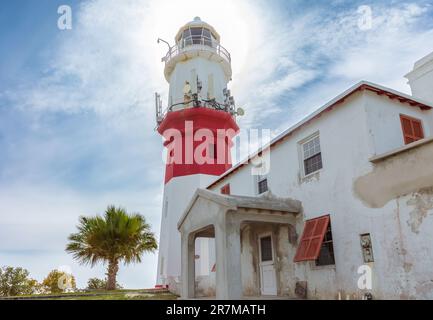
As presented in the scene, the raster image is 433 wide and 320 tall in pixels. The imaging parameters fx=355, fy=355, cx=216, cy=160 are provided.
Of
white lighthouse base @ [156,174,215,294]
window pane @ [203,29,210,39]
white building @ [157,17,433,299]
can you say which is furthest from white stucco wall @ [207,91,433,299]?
window pane @ [203,29,210,39]

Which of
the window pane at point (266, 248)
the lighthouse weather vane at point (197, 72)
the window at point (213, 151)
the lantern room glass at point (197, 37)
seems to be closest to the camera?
the window pane at point (266, 248)

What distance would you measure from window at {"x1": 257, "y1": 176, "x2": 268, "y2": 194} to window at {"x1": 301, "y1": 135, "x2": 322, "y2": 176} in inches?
96.2

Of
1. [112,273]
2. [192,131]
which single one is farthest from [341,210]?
[112,273]

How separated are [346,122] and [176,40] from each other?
18.7m

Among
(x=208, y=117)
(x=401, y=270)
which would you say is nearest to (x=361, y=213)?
(x=401, y=270)

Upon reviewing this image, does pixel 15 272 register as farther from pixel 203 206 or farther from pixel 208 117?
pixel 203 206

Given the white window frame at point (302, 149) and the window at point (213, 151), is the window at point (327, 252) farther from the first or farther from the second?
the window at point (213, 151)

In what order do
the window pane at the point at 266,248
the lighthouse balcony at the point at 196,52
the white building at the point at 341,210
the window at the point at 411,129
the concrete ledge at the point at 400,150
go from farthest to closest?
1. the lighthouse balcony at the point at 196,52
2. the window pane at the point at 266,248
3. the window at the point at 411,129
4. the white building at the point at 341,210
5. the concrete ledge at the point at 400,150

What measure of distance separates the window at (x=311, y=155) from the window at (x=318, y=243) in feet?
5.89

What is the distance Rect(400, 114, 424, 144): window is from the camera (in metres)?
10.9

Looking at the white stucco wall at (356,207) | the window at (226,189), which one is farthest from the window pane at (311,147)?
the window at (226,189)

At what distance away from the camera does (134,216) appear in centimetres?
2017

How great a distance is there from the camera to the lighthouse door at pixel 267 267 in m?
13.0

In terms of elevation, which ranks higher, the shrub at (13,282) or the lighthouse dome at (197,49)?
the lighthouse dome at (197,49)
